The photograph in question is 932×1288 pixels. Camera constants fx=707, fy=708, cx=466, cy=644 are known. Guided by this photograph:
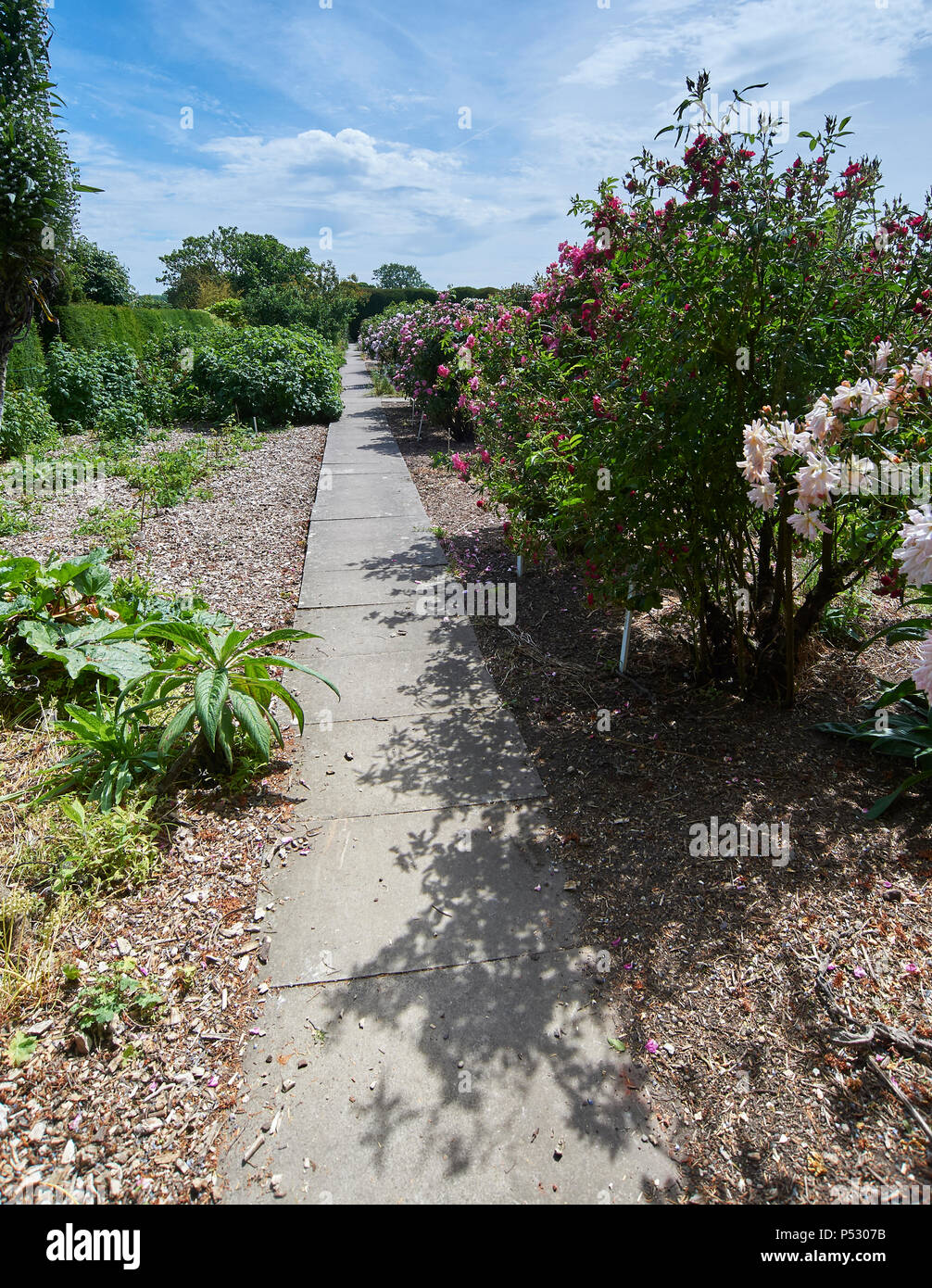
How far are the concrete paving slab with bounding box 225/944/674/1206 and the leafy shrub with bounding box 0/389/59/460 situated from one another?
30.4 ft

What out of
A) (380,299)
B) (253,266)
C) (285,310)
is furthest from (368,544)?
(380,299)

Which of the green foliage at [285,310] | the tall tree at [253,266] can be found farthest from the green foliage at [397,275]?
the green foliage at [285,310]

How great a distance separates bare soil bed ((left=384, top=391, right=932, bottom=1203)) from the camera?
1.82 m

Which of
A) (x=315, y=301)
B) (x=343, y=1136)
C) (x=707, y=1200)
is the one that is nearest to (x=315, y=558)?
(x=343, y=1136)

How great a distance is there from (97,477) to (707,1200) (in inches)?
364

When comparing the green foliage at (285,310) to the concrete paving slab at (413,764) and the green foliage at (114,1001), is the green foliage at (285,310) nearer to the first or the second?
the concrete paving slab at (413,764)

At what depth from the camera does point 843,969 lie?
2221mm

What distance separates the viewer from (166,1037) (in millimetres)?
2129

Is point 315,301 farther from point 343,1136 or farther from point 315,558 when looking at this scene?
point 343,1136

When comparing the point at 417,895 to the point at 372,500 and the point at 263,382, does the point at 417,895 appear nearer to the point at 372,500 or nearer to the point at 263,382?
the point at 372,500

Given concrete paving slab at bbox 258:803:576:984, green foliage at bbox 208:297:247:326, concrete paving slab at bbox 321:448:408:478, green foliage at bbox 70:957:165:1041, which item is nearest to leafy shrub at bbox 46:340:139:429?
concrete paving slab at bbox 321:448:408:478

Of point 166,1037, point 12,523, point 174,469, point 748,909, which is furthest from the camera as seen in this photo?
point 174,469

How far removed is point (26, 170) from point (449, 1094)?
488 cm
